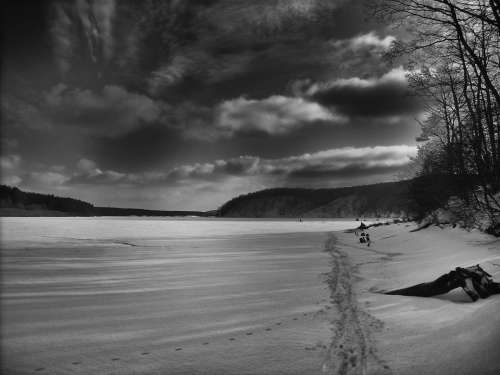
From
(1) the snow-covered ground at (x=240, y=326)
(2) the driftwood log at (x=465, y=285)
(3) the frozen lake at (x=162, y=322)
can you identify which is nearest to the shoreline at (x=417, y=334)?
(1) the snow-covered ground at (x=240, y=326)

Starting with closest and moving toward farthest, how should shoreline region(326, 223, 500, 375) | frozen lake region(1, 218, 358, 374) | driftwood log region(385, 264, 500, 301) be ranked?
shoreline region(326, 223, 500, 375)
frozen lake region(1, 218, 358, 374)
driftwood log region(385, 264, 500, 301)

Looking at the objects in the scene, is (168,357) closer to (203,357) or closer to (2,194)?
(203,357)

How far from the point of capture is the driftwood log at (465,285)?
5207mm

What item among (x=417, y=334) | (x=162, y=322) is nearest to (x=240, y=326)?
(x=162, y=322)

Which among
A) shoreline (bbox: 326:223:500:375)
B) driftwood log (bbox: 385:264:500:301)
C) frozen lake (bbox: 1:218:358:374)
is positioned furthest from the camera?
driftwood log (bbox: 385:264:500:301)

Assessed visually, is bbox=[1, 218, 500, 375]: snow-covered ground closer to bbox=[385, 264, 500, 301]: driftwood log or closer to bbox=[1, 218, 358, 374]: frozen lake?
bbox=[1, 218, 358, 374]: frozen lake

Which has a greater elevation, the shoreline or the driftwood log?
the driftwood log

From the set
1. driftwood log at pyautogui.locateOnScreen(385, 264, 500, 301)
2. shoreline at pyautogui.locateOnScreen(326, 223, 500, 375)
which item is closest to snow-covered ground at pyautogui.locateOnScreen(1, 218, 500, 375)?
shoreline at pyautogui.locateOnScreen(326, 223, 500, 375)

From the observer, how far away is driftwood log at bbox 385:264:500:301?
5207 mm

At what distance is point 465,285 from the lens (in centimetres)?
531

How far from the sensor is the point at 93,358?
3432mm

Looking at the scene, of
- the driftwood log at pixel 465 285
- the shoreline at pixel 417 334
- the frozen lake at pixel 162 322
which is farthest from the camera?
the driftwood log at pixel 465 285

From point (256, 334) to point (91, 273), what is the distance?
6.59 m

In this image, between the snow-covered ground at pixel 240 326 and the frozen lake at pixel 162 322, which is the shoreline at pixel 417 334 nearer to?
the snow-covered ground at pixel 240 326
